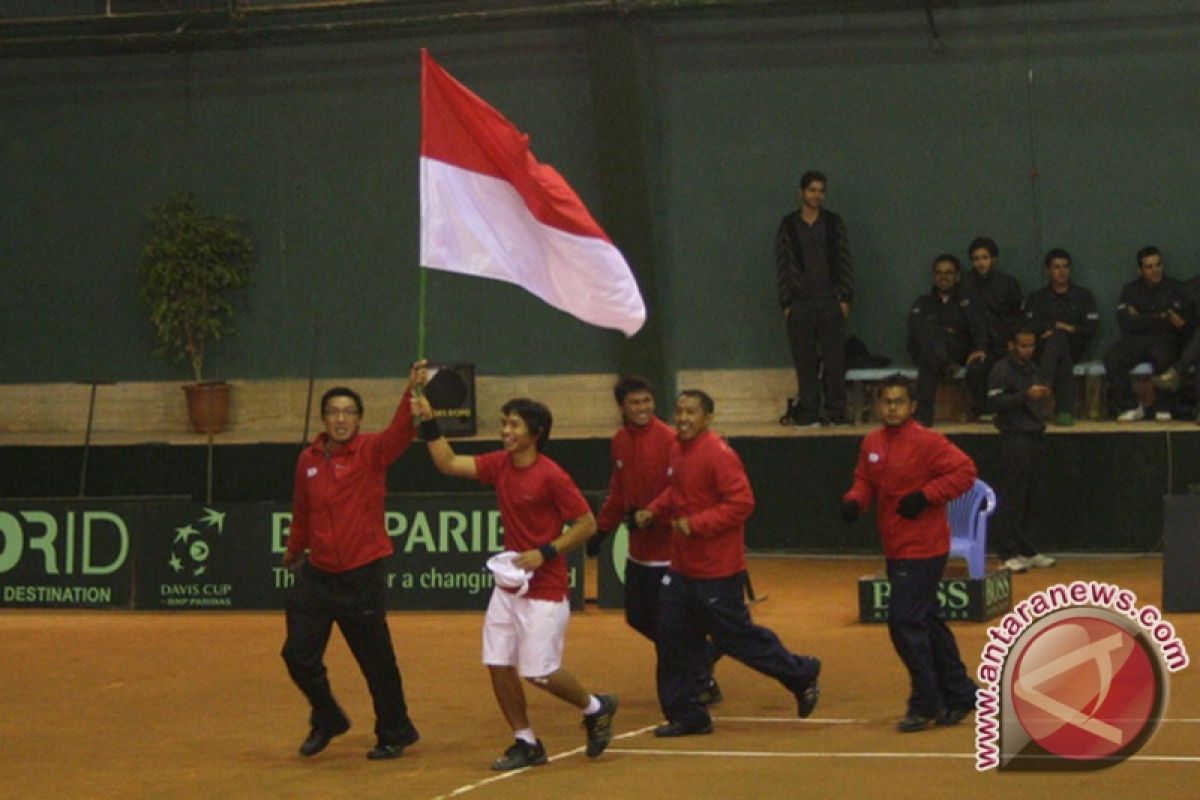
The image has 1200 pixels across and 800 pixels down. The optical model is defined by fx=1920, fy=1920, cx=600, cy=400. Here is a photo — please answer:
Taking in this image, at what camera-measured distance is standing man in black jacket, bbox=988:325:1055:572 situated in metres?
18.0

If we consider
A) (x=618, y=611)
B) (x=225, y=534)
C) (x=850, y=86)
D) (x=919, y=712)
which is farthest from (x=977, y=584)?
(x=850, y=86)

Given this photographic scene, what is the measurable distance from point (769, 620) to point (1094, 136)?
8.06 metres

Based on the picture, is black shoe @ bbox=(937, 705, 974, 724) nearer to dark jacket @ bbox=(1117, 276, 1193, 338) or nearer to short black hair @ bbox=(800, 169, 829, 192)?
dark jacket @ bbox=(1117, 276, 1193, 338)

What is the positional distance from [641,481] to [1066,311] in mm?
10010

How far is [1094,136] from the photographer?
2138cm

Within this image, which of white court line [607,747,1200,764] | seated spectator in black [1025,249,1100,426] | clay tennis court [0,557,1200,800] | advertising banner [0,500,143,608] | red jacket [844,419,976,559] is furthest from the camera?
seated spectator in black [1025,249,1100,426]

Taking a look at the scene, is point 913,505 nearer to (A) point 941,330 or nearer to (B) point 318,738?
(B) point 318,738

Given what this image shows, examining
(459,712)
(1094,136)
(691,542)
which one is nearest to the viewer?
(691,542)

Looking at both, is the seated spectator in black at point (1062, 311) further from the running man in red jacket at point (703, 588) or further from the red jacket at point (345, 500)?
the red jacket at point (345, 500)

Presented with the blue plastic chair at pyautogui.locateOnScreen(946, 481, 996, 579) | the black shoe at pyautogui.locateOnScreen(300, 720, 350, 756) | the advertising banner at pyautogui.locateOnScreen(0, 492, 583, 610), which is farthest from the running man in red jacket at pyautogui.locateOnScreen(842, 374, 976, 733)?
the advertising banner at pyautogui.locateOnScreen(0, 492, 583, 610)

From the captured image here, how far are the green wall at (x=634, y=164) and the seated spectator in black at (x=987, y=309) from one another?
919 mm

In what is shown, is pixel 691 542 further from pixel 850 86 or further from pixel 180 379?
pixel 180 379

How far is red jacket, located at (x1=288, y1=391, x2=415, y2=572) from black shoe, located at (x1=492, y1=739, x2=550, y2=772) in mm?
1297

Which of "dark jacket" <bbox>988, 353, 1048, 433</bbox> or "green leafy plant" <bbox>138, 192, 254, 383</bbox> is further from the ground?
"green leafy plant" <bbox>138, 192, 254, 383</bbox>
